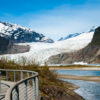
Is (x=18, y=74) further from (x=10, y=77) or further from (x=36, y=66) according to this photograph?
(x=36, y=66)

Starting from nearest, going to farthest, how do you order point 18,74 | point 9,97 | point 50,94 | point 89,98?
point 9,97 < point 50,94 < point 18,74 < point 89,98

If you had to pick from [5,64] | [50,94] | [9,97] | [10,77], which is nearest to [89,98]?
[50,94]

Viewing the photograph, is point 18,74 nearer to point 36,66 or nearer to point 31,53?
point 36,66

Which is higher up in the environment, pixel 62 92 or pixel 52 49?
pixel 52 49

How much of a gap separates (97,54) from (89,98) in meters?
178

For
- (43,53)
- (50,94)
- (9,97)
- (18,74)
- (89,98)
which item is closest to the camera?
(9,97)

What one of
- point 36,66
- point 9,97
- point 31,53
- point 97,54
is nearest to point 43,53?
point 31,53

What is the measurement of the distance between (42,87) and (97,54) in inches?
7237

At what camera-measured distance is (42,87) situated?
757 inches

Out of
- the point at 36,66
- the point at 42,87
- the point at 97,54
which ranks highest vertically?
the point at 97,54

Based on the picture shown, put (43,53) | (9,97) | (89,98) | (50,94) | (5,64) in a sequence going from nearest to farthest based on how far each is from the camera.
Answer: (9,97) → (50,94) → (89,98) → (5,64) → (43,53)

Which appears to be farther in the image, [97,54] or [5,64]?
[97,54]

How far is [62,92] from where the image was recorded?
782 inches

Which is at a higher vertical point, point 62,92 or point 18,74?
point 18,74
